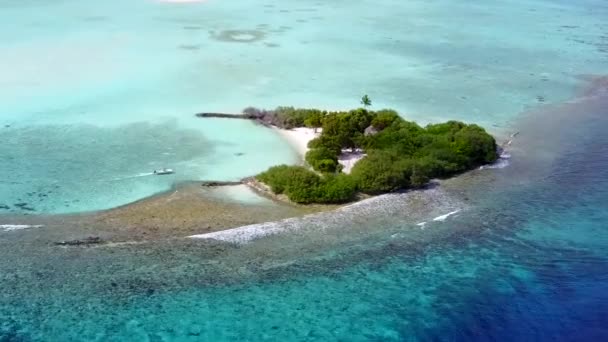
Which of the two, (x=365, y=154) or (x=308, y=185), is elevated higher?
(x=365, y=154)

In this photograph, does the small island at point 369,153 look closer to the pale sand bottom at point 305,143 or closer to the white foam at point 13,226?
the pale sand bottom at point 305,143

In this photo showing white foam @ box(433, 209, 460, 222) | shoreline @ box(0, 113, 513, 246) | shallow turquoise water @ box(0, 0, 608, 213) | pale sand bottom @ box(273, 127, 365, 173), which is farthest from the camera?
pale sand bottom @ box(273, 127, 365, 173)

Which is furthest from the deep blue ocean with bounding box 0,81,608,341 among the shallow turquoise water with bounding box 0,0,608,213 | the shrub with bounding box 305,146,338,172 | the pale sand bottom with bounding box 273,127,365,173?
the shallow turquoise water with bounding box 0,0,608,213

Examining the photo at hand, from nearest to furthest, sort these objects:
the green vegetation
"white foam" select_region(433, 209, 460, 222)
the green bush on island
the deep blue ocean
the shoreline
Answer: the deep blue ocean, the shoreline, "white foam" select_region(433, 209, 460, 222), the green bush on island, the green vegetation

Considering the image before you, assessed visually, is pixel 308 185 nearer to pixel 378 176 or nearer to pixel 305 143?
pixel 378 176

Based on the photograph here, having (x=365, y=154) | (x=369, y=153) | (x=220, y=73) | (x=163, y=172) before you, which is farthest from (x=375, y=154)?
(x=220, y=73)

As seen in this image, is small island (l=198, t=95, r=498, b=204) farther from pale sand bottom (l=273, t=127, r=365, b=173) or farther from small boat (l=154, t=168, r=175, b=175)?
small boat (l=154, t=168, r=175, b=175)
